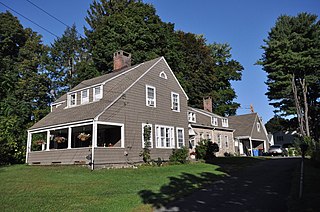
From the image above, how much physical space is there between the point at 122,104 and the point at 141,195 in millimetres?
10536

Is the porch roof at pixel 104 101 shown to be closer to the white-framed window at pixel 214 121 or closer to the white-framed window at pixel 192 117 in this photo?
the white-framed window at pixel 192 117

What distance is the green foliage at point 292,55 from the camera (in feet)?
127

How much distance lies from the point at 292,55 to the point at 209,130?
16.4 m

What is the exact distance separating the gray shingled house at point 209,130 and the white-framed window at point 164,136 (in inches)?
222

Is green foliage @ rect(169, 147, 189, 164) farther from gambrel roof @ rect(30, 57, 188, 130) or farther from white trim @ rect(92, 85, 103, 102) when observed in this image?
white trim @ rect(92, 85, 103, 102)

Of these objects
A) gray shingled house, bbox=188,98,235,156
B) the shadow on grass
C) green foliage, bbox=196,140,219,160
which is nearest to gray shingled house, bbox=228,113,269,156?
gray shingled house, bbox=188,98,235,156

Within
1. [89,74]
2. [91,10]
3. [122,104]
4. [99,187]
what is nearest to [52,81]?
Result: [89,74]

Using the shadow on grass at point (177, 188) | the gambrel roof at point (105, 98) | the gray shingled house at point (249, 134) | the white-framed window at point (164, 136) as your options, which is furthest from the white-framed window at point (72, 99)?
the gray shingled house at point (249, 134)

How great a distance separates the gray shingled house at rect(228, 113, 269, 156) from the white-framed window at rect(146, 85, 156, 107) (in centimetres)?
2253

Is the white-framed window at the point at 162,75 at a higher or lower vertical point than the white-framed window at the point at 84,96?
higher

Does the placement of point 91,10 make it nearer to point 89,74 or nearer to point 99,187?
point 89,74

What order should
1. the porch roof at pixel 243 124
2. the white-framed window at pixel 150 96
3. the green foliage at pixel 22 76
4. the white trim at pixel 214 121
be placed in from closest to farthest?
the white-framed window at pixel 150 96, the green foliage at pixel 22 76, the white trim at pixel 214 121, the porch roof at pixel 243 124

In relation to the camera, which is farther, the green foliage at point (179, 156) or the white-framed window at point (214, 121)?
the white-framed window at point (214, 121)

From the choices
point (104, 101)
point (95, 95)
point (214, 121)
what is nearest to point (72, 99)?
point (95, 95)
